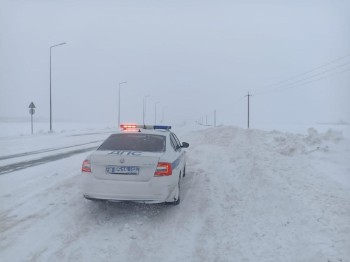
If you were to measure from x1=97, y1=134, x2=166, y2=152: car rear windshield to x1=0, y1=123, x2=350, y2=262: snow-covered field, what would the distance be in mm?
1210

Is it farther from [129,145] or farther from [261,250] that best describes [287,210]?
[129,145]

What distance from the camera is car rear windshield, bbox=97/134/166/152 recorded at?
24.3 ft

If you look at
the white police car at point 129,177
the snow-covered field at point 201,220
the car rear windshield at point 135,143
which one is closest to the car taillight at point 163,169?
the white police car at point 129,177

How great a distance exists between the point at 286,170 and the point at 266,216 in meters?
3.13

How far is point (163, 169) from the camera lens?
261 inches

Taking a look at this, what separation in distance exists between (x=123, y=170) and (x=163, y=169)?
0.74 m

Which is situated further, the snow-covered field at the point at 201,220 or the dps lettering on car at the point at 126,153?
the dps lettering on car at the point at 126,153

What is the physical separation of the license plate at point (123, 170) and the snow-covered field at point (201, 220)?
35.1 inches

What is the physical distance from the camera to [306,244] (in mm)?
5176

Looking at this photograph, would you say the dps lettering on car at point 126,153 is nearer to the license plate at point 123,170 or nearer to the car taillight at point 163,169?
the license plate at point 123,170

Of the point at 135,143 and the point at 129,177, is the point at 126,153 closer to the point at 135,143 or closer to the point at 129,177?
the point at 129,177

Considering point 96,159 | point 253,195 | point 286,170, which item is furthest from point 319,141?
point 96,159

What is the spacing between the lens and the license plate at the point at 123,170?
6.51 meters

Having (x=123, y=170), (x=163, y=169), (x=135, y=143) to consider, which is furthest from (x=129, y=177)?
(x=135, y=143)
